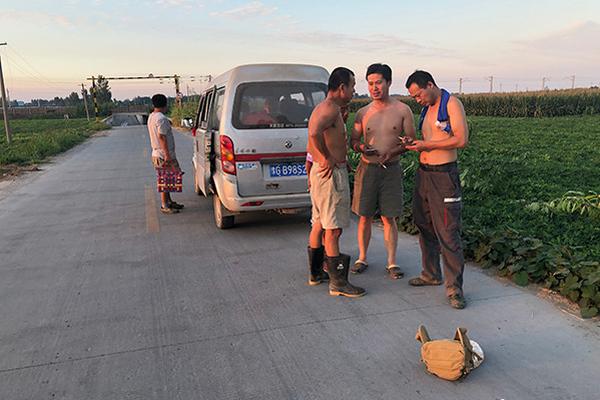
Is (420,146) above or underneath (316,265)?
above

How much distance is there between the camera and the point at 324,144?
3902 millimetres

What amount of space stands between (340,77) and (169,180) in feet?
14.3

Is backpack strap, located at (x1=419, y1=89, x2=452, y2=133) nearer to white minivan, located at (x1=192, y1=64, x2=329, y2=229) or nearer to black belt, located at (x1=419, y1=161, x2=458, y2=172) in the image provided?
black belt, located at (x1=419, y1=161, x2=458, y2=172)

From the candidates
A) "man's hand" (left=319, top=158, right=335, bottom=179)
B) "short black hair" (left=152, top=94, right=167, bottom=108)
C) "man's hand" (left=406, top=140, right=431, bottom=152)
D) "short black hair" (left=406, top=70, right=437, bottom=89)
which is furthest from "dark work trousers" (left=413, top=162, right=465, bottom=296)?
"short black hair" (left=152, top=94, right=167, bottom=108)

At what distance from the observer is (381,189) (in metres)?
4.48

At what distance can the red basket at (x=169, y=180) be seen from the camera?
7.38 m

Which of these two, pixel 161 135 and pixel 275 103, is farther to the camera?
pixel 161 135

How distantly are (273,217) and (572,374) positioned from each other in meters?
4.62

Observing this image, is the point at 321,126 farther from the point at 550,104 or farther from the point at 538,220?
the point at 550,104

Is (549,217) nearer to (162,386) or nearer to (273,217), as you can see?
(273,217)

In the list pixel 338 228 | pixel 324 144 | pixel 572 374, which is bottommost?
pixel 572 374

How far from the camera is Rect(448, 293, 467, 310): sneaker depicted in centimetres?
374

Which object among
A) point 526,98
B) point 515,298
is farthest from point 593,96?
point 515,298

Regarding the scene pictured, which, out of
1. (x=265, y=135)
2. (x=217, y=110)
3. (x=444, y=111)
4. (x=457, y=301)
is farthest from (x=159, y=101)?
(x=457, y=301)
